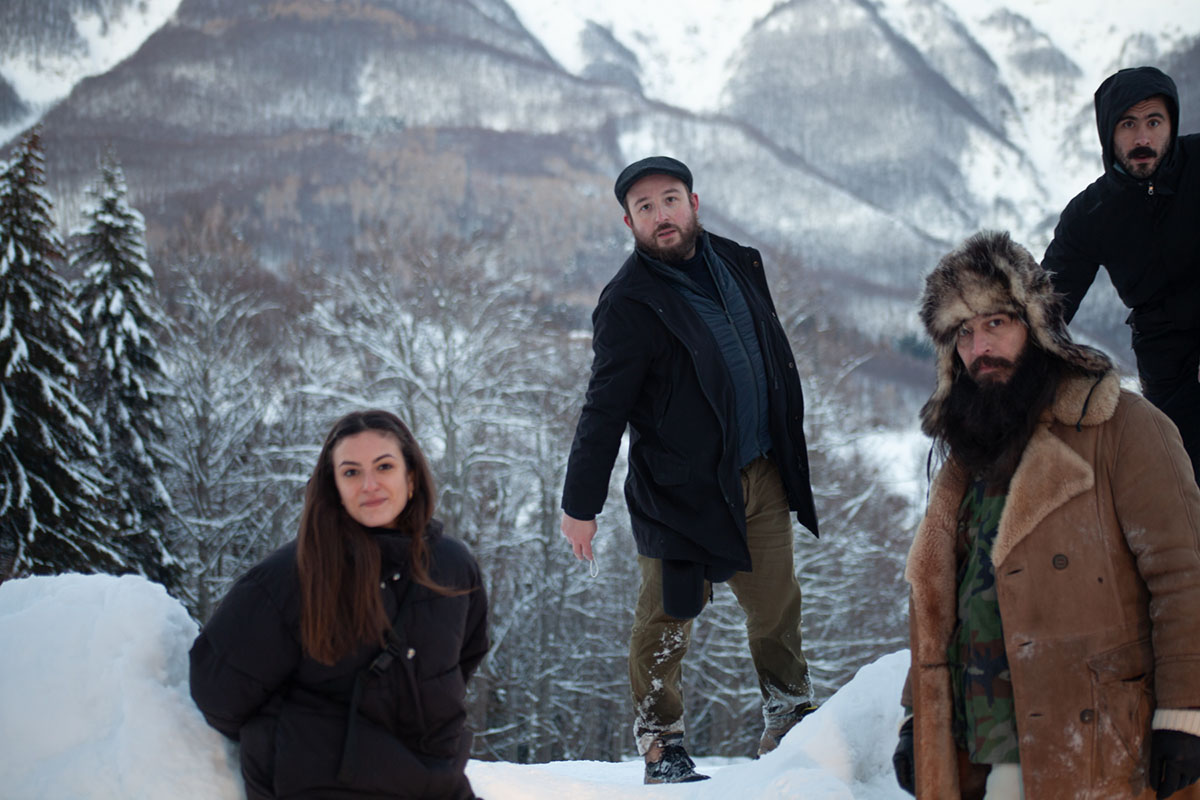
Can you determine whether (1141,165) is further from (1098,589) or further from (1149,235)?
(1098,589)

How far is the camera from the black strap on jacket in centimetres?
233

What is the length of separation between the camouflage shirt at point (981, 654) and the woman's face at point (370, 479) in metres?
1.58

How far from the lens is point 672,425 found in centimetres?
331

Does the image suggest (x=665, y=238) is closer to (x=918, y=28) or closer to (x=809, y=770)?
(x=809, y=770)

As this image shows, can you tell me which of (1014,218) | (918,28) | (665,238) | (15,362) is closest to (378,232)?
(15,362)

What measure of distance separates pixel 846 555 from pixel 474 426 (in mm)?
9843

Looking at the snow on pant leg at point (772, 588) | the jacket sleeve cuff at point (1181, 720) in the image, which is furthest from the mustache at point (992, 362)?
the snow on pant leg at point (772, 588)

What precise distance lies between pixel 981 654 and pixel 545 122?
11481 centimetres

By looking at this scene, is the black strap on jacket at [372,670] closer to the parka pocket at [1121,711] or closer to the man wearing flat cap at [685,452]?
the man wearing flat cap at [685,452]

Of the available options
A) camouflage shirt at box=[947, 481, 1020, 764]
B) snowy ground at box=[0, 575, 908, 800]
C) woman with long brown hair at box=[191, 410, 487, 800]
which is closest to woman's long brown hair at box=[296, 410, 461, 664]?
woman with long brown hair at box=[191, 410, 487, 800]

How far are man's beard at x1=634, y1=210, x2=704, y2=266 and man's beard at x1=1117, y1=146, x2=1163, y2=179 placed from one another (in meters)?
1.47

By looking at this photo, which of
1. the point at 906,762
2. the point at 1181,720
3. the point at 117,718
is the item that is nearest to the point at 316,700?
the point at 117,718

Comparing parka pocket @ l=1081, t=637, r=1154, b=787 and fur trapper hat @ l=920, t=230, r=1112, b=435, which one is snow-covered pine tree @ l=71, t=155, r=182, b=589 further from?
parka pocket @ l=1081, t=637, r=1154, b=787

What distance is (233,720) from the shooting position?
2391mm
